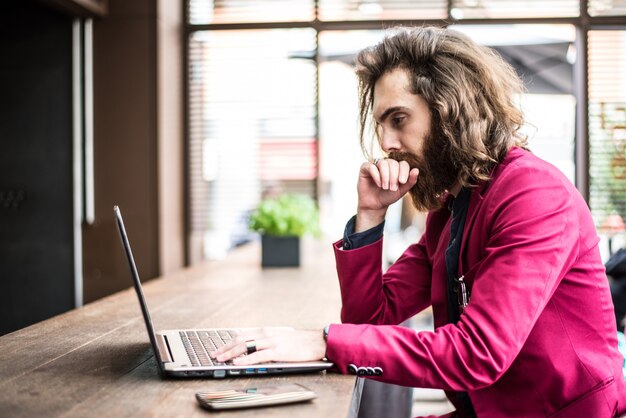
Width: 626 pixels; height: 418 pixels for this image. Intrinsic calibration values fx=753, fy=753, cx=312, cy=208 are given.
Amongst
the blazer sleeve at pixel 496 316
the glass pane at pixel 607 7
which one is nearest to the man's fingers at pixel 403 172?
the blazer sleeve at pixel 496 316

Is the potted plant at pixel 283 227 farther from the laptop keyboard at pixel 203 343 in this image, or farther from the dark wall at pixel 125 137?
the laptop keyboard at pixel 203 343

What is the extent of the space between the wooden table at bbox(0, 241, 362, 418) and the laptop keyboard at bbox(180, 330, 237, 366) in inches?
2.7

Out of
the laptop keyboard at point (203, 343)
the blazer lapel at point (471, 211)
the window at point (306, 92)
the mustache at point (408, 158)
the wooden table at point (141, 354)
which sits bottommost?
the wooden table at point (141, 354)

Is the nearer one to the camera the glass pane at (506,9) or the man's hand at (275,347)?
the man's hand at (275,347)

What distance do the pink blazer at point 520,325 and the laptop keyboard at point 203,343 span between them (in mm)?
243

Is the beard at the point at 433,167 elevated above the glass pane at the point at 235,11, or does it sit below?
below

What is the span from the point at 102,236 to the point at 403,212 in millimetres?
3864

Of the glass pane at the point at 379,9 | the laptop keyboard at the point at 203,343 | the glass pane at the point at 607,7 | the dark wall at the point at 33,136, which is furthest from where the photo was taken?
the glass pane at the point at 379,9

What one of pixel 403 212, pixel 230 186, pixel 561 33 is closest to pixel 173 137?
pixel 230 186

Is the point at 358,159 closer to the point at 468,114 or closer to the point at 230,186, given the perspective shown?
the point at 230,186

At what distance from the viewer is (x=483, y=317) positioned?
4.25 feet

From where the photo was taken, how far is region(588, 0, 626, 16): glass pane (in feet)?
16.4

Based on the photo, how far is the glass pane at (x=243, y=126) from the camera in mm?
5297

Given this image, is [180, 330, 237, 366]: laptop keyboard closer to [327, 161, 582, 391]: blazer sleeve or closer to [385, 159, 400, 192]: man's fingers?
[327, 161, 582, 391]: blazer sleeve
